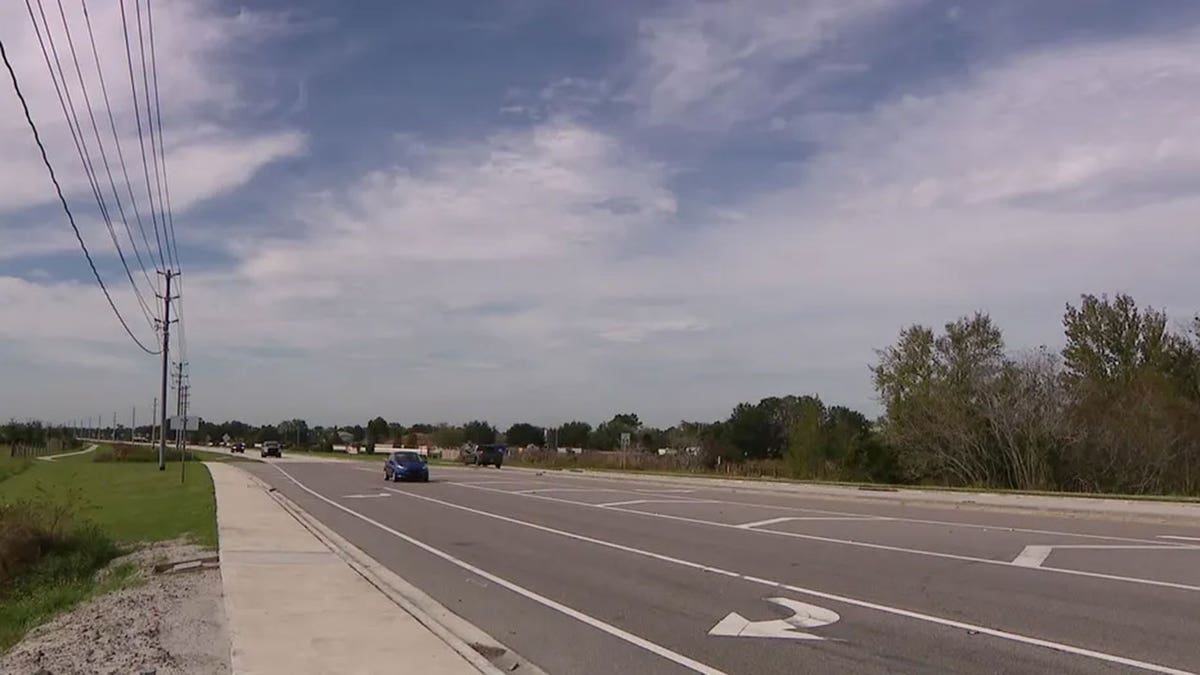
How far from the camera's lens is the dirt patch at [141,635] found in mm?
9586

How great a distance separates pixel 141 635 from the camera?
10.9 metres

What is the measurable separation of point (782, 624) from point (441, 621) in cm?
338

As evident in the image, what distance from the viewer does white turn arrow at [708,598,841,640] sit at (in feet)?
32.8

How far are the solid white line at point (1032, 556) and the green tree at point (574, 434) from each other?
119984mm

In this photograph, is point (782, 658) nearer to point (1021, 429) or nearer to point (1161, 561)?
point (1161, 561)

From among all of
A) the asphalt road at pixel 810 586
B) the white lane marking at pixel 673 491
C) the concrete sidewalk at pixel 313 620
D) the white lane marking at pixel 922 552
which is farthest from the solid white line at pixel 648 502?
the concrete sidewalk at pixel 313 620

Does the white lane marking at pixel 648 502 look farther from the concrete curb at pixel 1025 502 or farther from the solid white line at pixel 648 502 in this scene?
the concrete curb at pixel 1025 502

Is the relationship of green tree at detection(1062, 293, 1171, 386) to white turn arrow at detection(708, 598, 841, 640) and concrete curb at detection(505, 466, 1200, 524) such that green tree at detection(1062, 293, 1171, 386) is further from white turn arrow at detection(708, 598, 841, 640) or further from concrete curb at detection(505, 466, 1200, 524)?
white turn arrow at detection(708, 598, 841, 640)

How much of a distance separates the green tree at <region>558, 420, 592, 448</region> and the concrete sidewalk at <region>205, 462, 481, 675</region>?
12074 centimetres

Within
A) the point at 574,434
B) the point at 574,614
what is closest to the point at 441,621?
the point at 574,614

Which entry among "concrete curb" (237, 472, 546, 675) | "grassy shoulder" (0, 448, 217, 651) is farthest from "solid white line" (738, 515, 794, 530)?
"grassy shoulder" (0, 448, 217, 651)

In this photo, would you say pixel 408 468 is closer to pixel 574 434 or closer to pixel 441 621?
pixel 441 621

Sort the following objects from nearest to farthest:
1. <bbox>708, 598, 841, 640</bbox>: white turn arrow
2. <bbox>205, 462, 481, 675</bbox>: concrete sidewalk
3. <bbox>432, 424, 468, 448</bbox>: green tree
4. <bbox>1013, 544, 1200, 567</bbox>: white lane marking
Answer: <bbox>205, 462, 481, 675</bbox>: concrete sidewalk < <bbox>708, 598, 841, 640</bbox>: white turn arrow < <bbox>1013, 544, 1200, 567</bbox>: white lane marking < <bbox>432, 424, 468, 448</bbox>: green tree

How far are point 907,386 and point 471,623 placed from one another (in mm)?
41632
